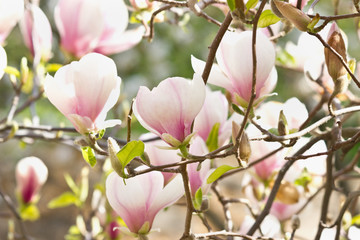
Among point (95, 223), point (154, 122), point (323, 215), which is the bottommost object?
point (95, 223)

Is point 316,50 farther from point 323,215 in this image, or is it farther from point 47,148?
point 47,148

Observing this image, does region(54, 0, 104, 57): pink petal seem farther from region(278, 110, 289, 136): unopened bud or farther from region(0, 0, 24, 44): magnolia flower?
region(278, 110, 289, 136): unopened bud

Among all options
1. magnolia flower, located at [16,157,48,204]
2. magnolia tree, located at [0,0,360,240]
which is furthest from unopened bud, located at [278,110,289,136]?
magnolia flower, located at [16,157,48,204]

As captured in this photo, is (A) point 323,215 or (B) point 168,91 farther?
(A) point 323,215

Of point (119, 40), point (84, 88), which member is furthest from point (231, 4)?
point (119, 40)

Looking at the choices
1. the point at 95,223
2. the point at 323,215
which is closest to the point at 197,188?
the point at 323,215

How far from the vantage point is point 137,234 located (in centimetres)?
37

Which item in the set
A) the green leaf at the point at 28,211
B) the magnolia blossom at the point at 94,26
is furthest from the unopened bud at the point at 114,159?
the green leaf at the point at 28,211

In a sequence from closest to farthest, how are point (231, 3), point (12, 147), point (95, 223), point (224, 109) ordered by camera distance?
1. point (231, 3)
2. point (224, 109)
3. point (95, 223)
4. point (12, 147)

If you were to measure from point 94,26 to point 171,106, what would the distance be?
0.23 m

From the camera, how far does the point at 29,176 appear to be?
27.5 inches

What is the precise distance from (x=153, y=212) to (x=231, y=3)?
0.50ft

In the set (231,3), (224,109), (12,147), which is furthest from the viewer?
(12,147)

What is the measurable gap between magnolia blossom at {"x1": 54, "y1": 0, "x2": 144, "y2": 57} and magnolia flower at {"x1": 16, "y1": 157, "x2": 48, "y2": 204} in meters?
0.21
